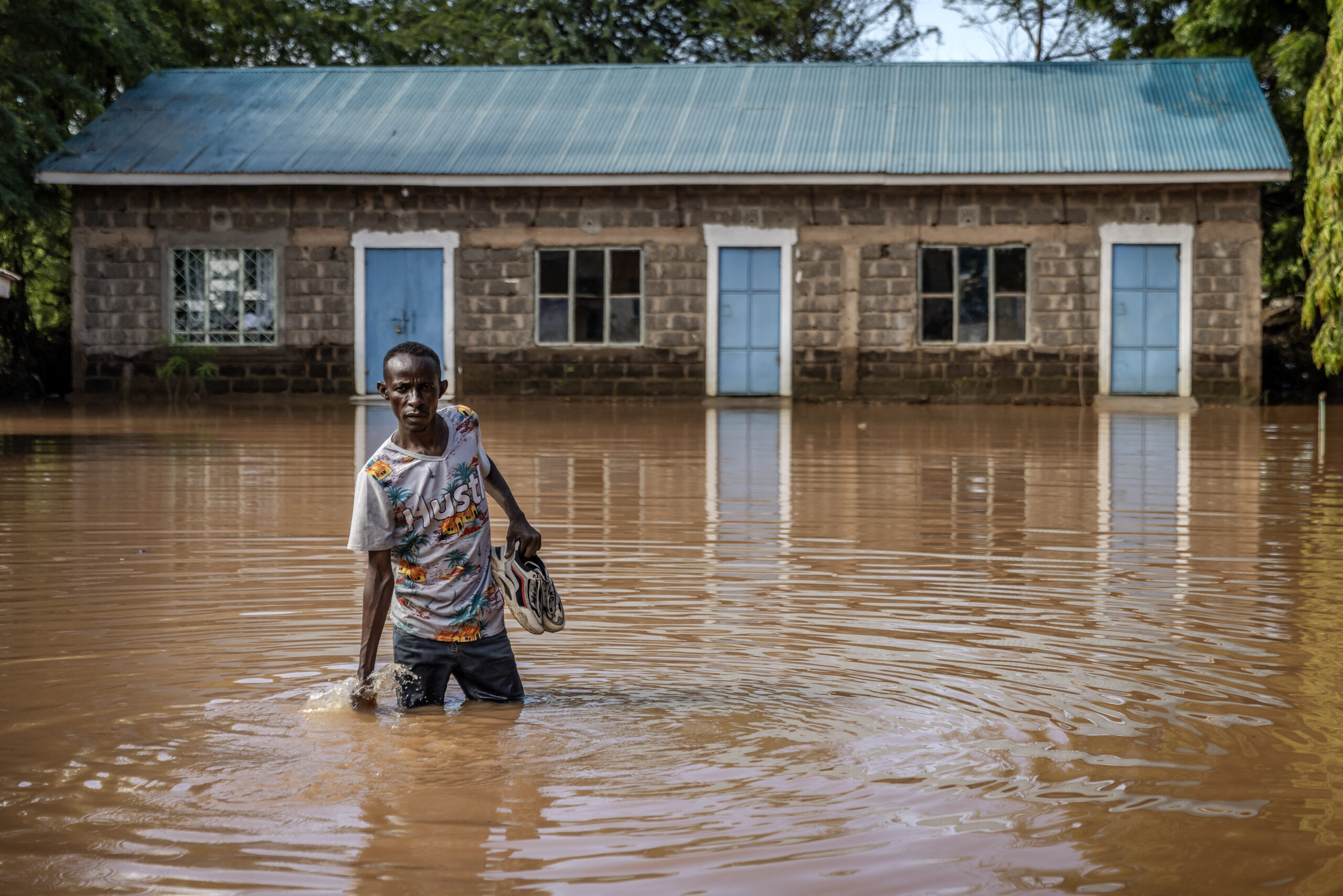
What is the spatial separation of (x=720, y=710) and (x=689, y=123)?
18.3m

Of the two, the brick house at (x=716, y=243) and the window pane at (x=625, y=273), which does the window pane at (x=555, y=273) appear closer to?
the brick house at (x=716, y=243)

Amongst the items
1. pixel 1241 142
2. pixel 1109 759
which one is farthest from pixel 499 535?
pixel 1241 142

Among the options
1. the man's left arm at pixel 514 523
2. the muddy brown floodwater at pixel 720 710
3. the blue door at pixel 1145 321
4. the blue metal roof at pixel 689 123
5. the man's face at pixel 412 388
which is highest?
the blue metal roof at pixel 689 123

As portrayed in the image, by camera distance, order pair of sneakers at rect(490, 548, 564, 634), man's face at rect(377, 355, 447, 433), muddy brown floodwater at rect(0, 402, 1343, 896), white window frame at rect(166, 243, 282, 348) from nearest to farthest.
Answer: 1. muddy brown floodwater at rect(0, 402, 1343, 896)
2. man's face at rect(377, 355, 447, 433)
3. pair of sneakers at rect(490, 548, 564, 634)
4. white window frame at rect(166, 243, 282, 348)

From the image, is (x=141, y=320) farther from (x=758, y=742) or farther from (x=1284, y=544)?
(x=758, y=742)

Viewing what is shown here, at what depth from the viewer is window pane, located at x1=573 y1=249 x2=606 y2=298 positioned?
68.9ft

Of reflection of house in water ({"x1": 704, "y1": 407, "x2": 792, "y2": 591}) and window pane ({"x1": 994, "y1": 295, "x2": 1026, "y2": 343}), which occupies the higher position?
window pane ({"x1": 994, "y1": 295, "x2": 1026, "y2": 343})

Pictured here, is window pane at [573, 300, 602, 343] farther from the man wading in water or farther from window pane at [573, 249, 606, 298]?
the man wading in water

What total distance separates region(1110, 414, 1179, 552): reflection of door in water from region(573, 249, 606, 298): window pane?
7739mm

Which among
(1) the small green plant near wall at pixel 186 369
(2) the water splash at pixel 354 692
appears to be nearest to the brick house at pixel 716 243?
(1) the small green plant near wall at pixel 186 369

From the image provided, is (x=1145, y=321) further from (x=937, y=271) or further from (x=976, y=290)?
(x=937, y=271)

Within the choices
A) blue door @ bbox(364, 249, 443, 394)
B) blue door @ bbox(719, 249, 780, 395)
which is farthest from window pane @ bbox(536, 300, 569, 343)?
blue door @ bbox(719, 249, 780, 395)

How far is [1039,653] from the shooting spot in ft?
15.6

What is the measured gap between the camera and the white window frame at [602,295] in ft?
68.6
